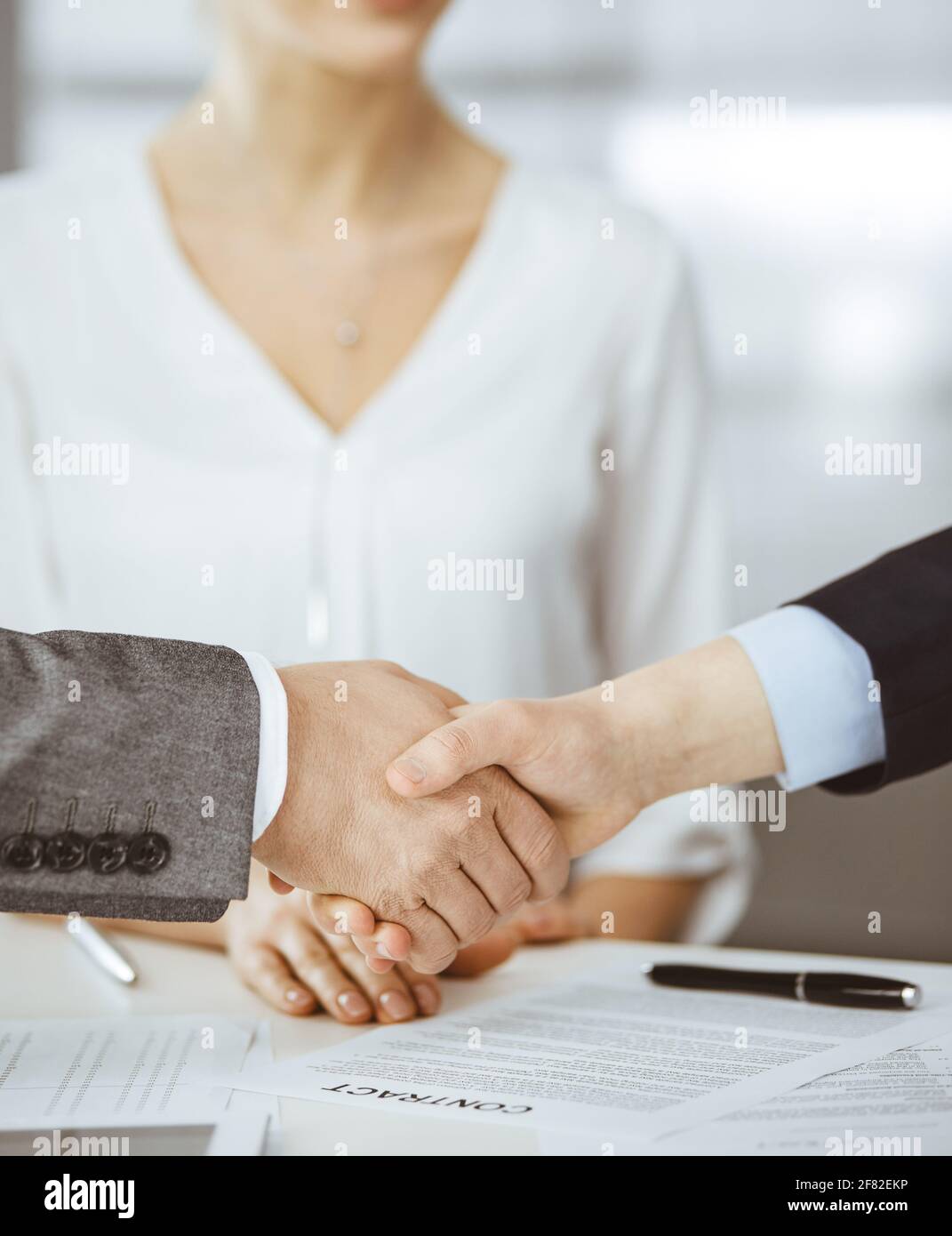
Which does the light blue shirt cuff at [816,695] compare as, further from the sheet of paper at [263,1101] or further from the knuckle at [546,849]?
the sheet of paper at [263,1101]

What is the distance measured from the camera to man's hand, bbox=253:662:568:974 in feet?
2.87

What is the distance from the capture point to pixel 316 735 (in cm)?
89

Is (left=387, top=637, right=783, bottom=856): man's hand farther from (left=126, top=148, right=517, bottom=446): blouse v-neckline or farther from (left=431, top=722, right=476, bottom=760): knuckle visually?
(left=126, top=148, right=517, bottom=446): blouse v-neckline

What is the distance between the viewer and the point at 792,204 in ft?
5.99

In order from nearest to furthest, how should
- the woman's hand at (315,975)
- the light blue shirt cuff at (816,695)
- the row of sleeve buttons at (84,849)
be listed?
the row of sleeve buttons at (84,849), the woman's hand at (315,975), the light blue shirt cuff at (816,695)

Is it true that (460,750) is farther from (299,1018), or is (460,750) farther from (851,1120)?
(851,1120)

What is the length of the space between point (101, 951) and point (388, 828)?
0.27m

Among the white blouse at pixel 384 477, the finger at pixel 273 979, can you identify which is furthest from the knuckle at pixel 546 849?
the white blouse at pixel 384 477

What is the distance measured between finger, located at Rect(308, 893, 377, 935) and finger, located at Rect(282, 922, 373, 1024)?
0.07 feet

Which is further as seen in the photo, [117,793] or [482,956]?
[482,956]

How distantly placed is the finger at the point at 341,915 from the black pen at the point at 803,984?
22 cm

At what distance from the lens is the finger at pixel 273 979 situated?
0.86 m

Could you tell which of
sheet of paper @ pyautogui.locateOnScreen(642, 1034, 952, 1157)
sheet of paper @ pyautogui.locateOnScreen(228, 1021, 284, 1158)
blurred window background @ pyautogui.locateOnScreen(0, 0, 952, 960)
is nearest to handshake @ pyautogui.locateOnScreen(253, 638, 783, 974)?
sheet of paper @ pyautogui.locateOnScreen(228, 1021, 284, 1158)

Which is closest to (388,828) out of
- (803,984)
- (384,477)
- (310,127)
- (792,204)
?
(803,984)
